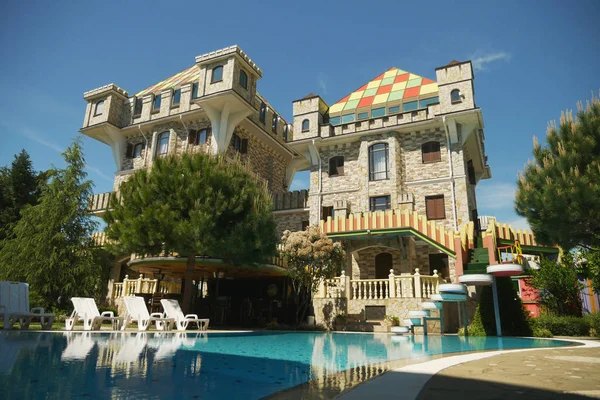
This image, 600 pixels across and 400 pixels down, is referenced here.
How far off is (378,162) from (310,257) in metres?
9.08

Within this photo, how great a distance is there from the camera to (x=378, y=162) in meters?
24.1

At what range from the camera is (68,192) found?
21.7 meters

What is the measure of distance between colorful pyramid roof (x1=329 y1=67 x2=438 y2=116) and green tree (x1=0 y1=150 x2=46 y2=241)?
2174 centimetres

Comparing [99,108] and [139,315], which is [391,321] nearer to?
[139,315]

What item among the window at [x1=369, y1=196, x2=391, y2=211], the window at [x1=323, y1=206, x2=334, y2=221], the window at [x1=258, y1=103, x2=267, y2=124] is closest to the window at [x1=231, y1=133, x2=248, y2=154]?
the window at [x1=258, y1=103, x2=267, y2=124]

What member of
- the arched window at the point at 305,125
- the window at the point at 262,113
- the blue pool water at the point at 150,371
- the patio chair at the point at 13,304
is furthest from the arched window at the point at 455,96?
the patio chair at the point at 13,304

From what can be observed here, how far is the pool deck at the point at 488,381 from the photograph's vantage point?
3639mm

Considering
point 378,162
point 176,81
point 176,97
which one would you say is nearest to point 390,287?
point 378,162

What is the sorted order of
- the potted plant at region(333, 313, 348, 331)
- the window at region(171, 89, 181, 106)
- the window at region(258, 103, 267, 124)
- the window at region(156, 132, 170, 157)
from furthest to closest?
the window at region(258, 103, 267, 124)
the window at region(171, 89, 181, 106)
the window at region(156, 132, 170, 157)
the potted plant at region(333, 313, 348, 331)

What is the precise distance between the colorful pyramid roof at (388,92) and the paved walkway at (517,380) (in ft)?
70.7

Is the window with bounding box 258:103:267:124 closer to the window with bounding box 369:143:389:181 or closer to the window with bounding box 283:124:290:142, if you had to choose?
the window with bounding box 283:124:290:142

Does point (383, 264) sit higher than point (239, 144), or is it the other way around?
point (239, 144)

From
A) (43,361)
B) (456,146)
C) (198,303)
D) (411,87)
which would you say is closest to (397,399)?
(43,361)

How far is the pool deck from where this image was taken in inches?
143
